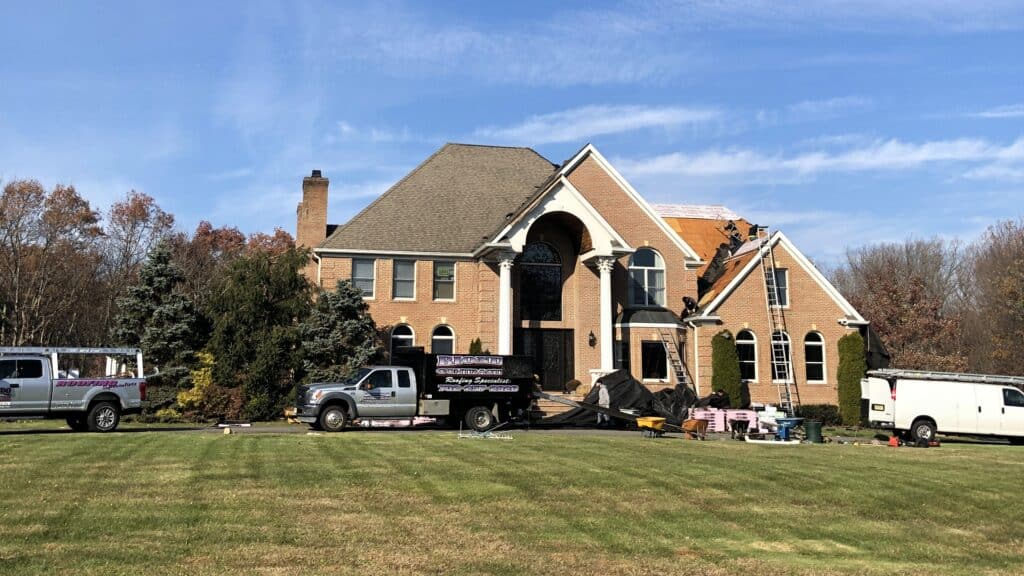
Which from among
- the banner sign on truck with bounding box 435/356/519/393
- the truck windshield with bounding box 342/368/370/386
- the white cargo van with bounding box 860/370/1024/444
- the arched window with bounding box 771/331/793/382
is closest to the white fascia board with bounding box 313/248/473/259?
the truck windshield with bounding box 342/368/370/386

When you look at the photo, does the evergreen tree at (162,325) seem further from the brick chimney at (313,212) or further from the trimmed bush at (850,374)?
the trimmed bush at (850,374)

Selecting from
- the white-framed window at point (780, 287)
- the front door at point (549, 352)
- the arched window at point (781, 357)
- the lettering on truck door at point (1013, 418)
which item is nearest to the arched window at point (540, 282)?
the front door at point (549, 352)

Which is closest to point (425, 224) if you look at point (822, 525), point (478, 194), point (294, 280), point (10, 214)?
point (478, 194)

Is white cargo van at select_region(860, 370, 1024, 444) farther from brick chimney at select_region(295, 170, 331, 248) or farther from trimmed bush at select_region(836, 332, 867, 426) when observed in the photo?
Answer: brick chimney at select_region(295, 170, 331, 248)

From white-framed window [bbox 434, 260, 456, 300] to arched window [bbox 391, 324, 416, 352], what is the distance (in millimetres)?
1838

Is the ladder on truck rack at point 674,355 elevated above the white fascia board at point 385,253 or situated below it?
below

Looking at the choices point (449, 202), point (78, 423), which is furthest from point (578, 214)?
point (78, 423)

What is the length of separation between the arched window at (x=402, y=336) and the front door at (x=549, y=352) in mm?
4539

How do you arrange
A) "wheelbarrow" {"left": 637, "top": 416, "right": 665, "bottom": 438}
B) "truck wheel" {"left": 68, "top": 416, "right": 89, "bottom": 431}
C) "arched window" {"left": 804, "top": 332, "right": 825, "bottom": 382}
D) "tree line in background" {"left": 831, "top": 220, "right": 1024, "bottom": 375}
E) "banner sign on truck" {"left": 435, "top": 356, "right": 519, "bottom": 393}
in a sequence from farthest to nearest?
"tree line in background" {"left": 831, "top": 220, "right": 1024, "bottom": 375} < "arched window" {"left": 804, "top": 332, "right": 825, "bottom": 382} < "banner sign on truck" {"left": 435, "top": 356, "right": 519, "bottom": 393} < "wheelbarrow" {"left": 637, "top": 416, "right": 665, "bottom": 438} < "truck wheel" {"left": 68, "top": 416, "right": 89, "bottom": 431}

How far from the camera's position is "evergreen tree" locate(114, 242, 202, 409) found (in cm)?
2908

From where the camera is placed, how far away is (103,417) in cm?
2223

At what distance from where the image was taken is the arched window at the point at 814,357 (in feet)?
116

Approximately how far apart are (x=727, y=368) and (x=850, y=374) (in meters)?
5.63

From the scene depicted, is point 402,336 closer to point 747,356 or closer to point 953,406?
point 747,356
